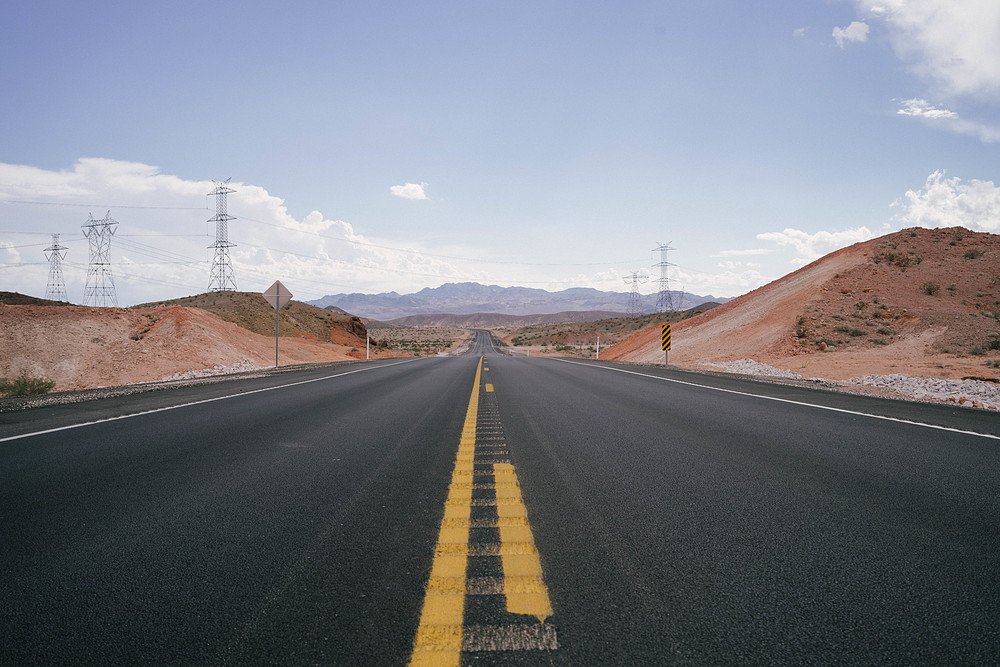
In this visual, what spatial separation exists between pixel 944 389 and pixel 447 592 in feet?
52.0

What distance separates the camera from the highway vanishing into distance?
189 cm

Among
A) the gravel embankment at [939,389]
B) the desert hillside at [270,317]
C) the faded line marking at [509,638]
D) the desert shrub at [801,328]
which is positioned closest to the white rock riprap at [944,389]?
the gravel embankment at [939,389]

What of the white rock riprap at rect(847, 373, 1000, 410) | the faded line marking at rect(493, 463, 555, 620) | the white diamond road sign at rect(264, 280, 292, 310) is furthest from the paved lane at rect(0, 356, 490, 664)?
the white diamond road sign at rect(264, 280, 292, 310)

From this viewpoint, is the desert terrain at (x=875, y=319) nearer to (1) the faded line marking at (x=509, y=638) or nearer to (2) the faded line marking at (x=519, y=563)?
(2) the faded line marking at (x=519, y=563)

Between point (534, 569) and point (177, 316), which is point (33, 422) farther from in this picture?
point (177, 316)

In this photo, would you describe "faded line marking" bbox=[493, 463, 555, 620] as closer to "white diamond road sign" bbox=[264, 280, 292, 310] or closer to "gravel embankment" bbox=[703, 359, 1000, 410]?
"gravel embankment" bbox=[703, 359, 1000, 410]

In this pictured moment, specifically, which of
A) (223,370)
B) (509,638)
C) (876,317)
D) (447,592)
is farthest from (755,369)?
(223,370)

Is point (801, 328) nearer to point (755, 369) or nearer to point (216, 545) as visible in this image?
point (755, 369)

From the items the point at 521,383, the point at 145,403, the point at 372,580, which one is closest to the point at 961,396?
the point at 521,383

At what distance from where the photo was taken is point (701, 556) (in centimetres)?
265

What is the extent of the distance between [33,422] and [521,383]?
9284 millimetres

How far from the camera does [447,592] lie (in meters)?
2.21

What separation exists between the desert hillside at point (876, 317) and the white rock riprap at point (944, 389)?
3.43 m

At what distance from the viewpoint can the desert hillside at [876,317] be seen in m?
21.8
